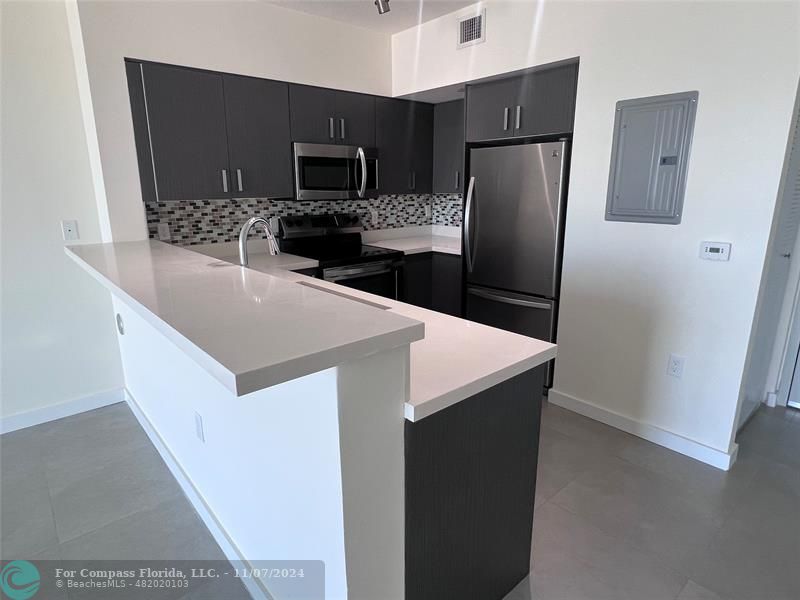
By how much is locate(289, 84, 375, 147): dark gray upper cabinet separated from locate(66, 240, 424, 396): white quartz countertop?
1.83 m

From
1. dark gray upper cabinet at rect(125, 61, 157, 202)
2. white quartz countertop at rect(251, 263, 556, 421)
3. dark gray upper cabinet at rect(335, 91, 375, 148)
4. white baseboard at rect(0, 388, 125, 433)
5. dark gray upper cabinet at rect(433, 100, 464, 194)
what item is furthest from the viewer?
dark gray upper cabinet at rect(433, 100, 464, 194)

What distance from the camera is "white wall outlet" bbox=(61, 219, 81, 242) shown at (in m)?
2.76

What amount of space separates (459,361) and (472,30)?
2624 mm

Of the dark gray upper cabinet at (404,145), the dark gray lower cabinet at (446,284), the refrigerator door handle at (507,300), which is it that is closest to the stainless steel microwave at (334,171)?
the dark gray upper cabinet at (404,145)

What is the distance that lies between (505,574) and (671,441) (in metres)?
1.46

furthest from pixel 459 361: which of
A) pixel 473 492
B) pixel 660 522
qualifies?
pixel 660 522

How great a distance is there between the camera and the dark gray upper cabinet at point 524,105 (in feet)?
9.10

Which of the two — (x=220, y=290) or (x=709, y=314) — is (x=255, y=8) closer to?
(x=220, y=290)

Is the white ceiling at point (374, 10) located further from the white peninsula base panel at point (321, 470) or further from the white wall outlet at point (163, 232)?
the white peninsula base panel at point (321, 470)

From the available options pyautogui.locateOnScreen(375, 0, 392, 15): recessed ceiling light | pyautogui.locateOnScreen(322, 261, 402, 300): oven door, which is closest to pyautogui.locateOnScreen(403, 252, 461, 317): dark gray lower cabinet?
pyautogui.locateOnScreen(322, 261, 402, 300): oven door

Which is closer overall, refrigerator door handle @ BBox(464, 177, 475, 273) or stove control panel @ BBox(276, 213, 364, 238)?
refrigerator door handle @ BBox(464, 177, 475, 273)

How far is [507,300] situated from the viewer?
3295 mm

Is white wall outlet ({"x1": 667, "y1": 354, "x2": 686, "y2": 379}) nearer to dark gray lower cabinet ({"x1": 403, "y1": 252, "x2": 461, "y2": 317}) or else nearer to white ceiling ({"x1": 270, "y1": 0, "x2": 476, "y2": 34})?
dark gray lower cabinet ({"x1": 403, "y1": 252, "x2": 461, "y2": 317})

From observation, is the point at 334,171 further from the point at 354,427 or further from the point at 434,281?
the point at 354,427
